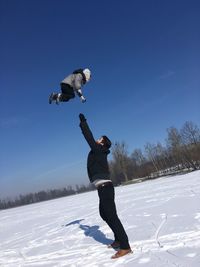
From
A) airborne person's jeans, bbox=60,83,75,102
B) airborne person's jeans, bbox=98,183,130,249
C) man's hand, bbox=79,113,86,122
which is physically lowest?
airborne person's jeans, bbox=98,183,130,249

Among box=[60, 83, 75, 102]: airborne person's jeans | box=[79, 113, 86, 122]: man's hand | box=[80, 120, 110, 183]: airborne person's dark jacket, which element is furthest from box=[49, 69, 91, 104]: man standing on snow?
box=[80, 120, 110, 183]: airborne person's dark jacket

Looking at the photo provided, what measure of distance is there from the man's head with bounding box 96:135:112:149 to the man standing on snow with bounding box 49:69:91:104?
30.7 inches

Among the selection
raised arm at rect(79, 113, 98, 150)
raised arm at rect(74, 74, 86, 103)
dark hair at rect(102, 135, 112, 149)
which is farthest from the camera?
raised arm at rect(74, 74, 86, 103)

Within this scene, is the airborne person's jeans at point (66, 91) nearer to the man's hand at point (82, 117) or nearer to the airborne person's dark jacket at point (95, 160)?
the man's hand at point (82, 117)

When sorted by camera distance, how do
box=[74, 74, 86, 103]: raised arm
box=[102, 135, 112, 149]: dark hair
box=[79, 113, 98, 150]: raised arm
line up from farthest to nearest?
box=[74, 74, 86, 103]: raised arm < box=[102, 135, 112, 149]: dark hair < box=[79, 113, 98, 150]: raised arm

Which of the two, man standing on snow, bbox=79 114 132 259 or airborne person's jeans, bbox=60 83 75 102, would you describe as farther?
airborne person's jeans, bbox=60 83 75 102

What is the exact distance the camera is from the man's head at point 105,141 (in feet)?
16.3

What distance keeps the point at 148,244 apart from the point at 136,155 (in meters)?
89.4

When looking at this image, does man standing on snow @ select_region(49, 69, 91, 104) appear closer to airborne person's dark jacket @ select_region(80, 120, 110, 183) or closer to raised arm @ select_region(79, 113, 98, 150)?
raised arm @ select_region(79, 113, 98, 150)

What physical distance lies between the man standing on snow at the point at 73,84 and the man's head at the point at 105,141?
2.56 feet

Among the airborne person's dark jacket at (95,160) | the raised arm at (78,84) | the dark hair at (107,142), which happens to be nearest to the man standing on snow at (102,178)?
the airborne person's dark jacket at (95,160)

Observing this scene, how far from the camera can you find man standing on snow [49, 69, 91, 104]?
5.28m

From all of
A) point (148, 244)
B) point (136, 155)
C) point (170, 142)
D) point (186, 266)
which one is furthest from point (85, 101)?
point (136, 155)

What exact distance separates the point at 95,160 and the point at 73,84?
1335 mm
